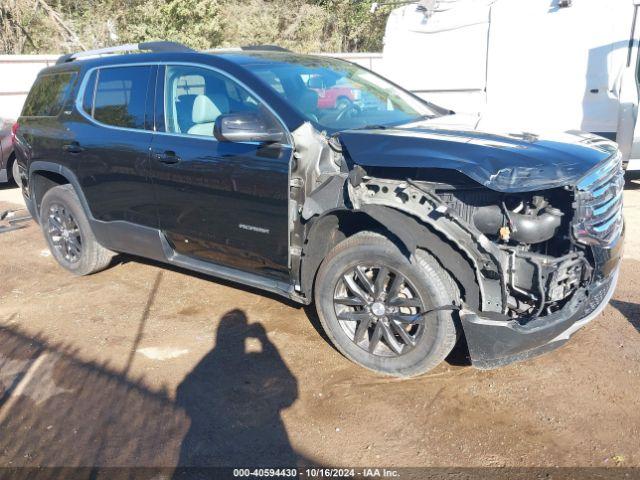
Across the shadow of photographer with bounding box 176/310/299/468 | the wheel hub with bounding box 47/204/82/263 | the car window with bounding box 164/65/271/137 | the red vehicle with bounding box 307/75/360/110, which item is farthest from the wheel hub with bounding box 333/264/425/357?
the wheel hub with bounding box 47/204/82/263

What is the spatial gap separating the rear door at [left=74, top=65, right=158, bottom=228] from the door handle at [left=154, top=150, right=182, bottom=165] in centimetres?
14

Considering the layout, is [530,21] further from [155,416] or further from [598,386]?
[155,416]

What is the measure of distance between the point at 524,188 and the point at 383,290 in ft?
3.30

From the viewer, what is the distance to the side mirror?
140 inches

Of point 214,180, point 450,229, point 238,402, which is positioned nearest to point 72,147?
point 214,180

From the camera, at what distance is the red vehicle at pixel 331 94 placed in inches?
160

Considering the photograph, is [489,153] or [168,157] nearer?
[489,153]

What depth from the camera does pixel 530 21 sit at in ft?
27.5

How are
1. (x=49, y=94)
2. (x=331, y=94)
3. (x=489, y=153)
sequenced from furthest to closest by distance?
(x=49, y=94)
(x=331, y=94)
(x=489, y=153)

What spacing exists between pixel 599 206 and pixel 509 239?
508mm

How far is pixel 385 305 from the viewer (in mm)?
3467

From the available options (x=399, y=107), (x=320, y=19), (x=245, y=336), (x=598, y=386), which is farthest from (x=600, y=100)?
(x=320, y=19)

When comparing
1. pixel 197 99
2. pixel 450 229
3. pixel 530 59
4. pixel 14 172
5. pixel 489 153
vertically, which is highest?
pixel 530 59

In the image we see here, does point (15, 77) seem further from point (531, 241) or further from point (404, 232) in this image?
point (531, 241)
